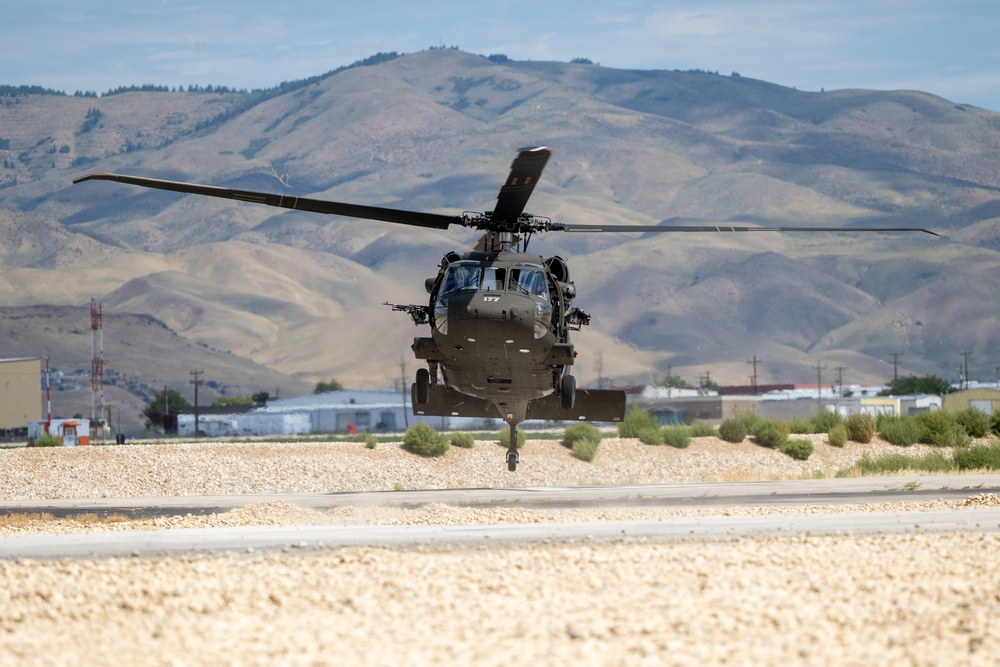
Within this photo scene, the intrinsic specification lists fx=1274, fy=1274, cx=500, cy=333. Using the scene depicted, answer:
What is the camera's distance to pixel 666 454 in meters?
61.0

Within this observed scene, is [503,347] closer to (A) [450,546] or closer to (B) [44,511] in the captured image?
(A) [450,546]

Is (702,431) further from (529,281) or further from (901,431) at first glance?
(529,281)

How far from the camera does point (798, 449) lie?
61094 millimetres

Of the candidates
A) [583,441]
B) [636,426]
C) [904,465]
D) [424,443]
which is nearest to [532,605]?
[904,465]

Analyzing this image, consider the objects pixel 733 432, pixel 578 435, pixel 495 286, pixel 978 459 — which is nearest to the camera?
pixel 495 286

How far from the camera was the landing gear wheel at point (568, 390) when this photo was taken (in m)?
31.0

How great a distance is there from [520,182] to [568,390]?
7.56 metres

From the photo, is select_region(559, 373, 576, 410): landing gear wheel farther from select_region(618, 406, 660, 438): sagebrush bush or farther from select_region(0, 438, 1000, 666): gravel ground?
select_region(618, 406, 660, 438): sagebrush bush

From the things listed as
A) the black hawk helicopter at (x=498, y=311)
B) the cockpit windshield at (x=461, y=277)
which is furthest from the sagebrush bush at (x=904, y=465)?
the cockpit windshield at (x=461, y=277)

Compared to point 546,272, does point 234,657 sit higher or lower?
lower

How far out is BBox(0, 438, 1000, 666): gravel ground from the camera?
10.6m

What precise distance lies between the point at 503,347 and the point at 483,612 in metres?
15.7

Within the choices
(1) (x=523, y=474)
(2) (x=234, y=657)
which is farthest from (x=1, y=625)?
(1) (x=523, y=474)

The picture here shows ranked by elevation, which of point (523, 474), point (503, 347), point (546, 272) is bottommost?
point (523, 474)
